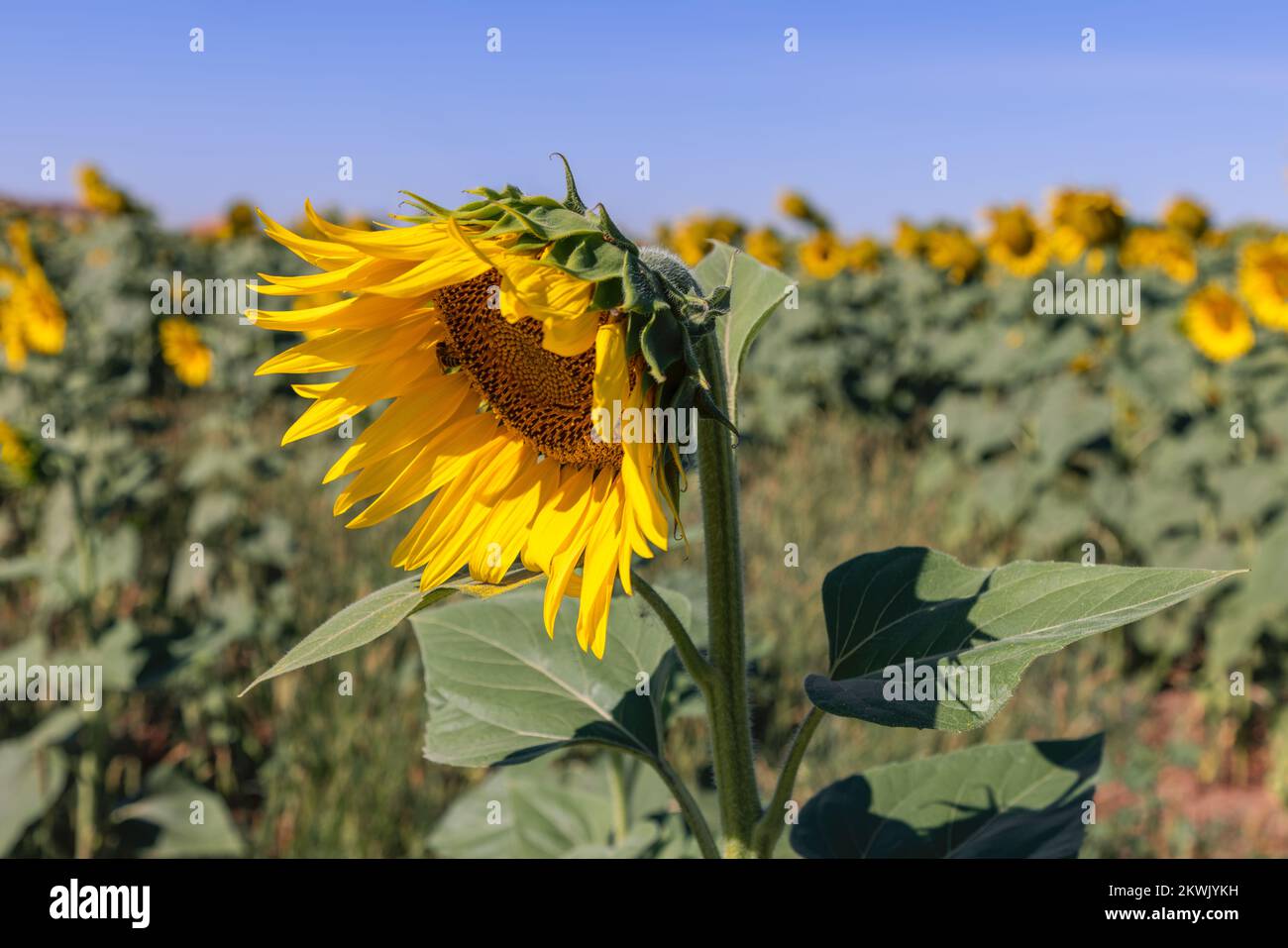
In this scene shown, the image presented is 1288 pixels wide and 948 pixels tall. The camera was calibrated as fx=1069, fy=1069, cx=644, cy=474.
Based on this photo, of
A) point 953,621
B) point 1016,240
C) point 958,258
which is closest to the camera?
point 953,621

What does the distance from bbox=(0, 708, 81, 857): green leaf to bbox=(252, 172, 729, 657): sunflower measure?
88.0 inches

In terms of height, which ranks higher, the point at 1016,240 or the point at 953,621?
the point at 1016,240

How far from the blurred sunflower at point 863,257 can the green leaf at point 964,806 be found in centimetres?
1014

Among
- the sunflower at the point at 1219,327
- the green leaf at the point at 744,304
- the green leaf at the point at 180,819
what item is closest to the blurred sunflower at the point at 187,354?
the green leaf at the point at 180,819

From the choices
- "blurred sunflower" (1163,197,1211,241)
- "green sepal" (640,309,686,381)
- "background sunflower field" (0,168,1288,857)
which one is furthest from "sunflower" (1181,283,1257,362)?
"green sepal" (640,309,686,381)

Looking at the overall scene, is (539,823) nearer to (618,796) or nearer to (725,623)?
(618,796)

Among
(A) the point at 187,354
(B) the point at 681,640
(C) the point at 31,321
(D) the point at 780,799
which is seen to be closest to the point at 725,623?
(B) the point at 681,640

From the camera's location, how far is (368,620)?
0.87 m

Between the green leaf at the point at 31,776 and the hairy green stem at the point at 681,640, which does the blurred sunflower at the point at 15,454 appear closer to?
the green leaf at the point at 31,776

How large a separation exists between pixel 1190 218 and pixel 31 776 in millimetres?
7931

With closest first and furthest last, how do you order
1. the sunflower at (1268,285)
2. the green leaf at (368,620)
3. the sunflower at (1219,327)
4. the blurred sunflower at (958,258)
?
1. the green leaf at (368,620)
2. the sunflower at (1268,285)
3. the sunflower at (1219,327)
4. the blurred sunflower at (958,258)

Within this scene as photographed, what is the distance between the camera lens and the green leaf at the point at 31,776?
2680 mm

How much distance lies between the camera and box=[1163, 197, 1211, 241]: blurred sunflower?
7.74 meters

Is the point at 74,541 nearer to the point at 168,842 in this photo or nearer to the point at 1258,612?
the point at 168,842
